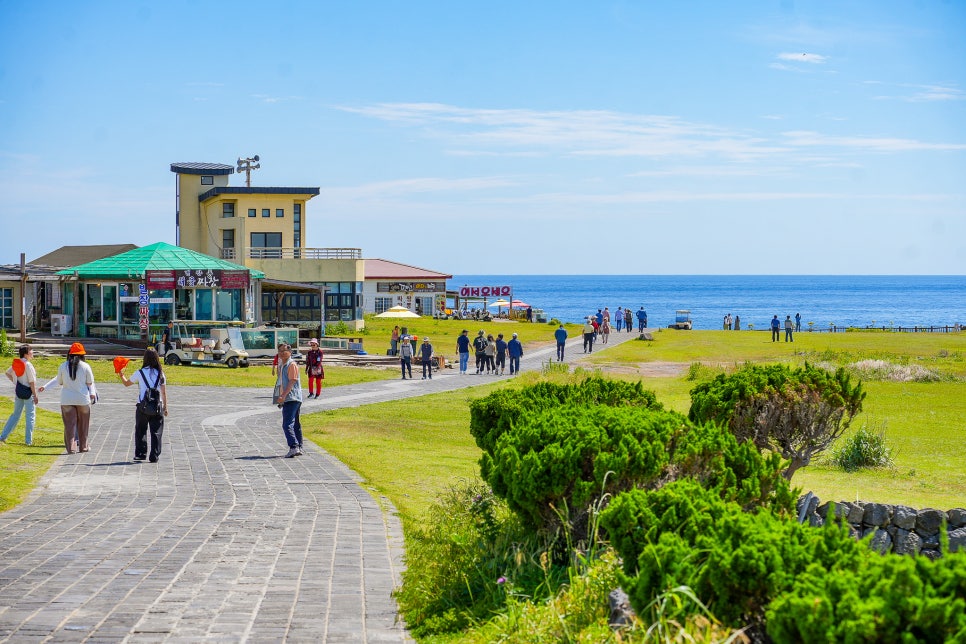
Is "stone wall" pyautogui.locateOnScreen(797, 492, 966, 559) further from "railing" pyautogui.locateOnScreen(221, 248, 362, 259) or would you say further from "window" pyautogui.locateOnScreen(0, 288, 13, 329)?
"railing" pyautogui.locateOnScreen(221, 248, 362, 259)

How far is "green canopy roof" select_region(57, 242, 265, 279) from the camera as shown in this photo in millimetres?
40688

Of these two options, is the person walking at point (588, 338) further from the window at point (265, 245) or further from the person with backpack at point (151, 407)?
the person with backpack at point (151, 407)

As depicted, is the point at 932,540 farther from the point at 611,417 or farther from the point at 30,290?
the point at 30,290

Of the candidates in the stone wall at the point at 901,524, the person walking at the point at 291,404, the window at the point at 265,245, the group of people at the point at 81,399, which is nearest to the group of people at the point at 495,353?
the person walking at the point at 291,404

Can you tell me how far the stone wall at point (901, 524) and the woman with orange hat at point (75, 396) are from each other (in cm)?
945

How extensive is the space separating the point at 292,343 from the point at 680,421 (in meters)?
31.4

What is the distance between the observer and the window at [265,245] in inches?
2192

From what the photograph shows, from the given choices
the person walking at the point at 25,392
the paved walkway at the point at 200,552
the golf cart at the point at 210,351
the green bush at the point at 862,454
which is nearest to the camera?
the paved walkway at the point at 200,552

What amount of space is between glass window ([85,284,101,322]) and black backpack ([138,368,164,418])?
96.6 feet

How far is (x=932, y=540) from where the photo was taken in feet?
32.9

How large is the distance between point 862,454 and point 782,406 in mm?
4644

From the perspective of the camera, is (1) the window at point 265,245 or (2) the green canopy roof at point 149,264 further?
(1) the window at point 265,245

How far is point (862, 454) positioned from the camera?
15750 mm

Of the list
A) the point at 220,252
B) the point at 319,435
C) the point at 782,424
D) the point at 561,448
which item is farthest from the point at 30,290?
the point at 561,448
